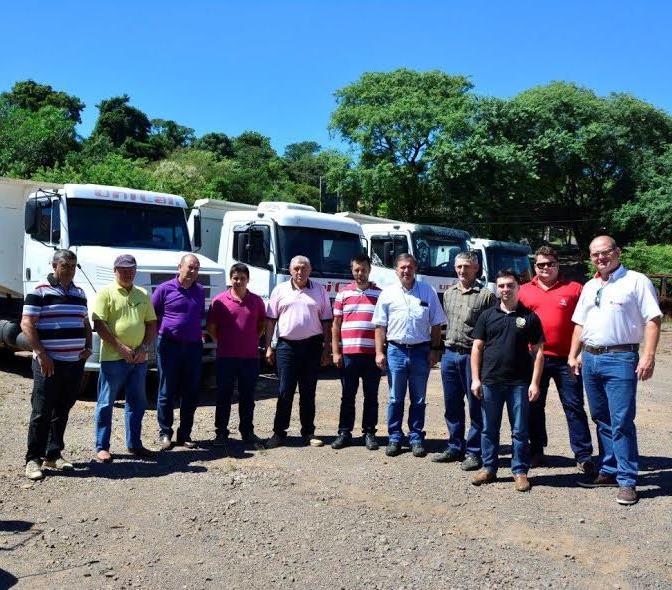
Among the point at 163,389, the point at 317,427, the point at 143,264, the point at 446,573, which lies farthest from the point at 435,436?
the point at 143,264

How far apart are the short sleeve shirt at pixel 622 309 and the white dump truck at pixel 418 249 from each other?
756 centimetres

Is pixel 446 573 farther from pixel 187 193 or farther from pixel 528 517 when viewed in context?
pixel 187 193

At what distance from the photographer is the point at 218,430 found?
6.41 m

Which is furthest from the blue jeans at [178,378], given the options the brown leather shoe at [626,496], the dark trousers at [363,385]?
the brown leather shoe at [626,496]

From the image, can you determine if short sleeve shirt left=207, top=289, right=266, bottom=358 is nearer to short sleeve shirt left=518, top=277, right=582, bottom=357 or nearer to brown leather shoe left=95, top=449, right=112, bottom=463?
brown leather shoe left=95, top=449, right=112, bottom=463

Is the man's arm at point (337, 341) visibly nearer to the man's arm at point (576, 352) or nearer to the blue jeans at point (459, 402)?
the blue jeans at point (459, 402)

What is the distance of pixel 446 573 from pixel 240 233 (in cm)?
770

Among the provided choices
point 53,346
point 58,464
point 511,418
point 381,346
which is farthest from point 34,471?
point 511,418

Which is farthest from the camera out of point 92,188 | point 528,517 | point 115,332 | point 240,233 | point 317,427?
point 240,233

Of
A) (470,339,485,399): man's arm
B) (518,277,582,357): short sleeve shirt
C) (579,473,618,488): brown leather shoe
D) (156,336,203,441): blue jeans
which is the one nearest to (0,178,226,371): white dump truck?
(156,336,203,441): blue jeans

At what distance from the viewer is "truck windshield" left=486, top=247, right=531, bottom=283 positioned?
15.2 metres

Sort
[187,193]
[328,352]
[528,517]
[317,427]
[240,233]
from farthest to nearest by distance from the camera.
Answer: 1. [187,193]
2. [240,233]
3. [317,427]
4. [328,352]
5. [528,517]

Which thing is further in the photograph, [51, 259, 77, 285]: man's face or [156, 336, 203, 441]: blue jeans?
[156, 336, 203, 441]: blue jeans

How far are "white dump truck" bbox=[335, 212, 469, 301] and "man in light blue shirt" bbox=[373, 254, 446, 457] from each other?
650 cm
